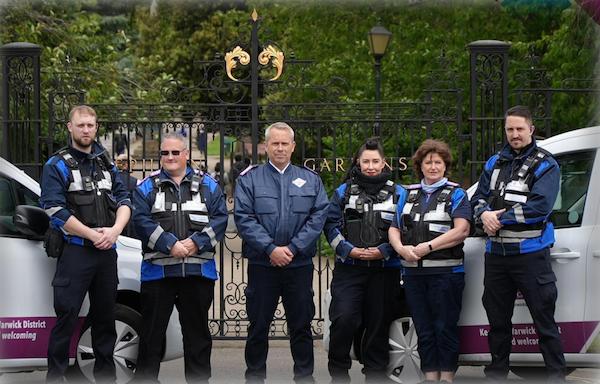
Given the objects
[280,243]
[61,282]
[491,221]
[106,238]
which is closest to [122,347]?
[61,282]

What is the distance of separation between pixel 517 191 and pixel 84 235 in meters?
2.95

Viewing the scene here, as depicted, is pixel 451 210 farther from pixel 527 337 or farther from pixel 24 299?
pixel 24 299

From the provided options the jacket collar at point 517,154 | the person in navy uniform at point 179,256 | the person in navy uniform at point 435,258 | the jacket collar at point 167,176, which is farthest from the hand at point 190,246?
the jacket collar at point 517,154

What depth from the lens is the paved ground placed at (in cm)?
845

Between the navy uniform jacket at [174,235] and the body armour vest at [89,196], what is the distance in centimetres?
19

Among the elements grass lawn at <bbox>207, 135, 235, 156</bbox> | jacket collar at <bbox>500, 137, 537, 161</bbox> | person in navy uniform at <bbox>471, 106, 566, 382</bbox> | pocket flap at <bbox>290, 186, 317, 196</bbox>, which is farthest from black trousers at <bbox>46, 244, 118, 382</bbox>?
grass lawn at <bbox>207, 135, 235, 156</bbox>

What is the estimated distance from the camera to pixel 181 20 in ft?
113

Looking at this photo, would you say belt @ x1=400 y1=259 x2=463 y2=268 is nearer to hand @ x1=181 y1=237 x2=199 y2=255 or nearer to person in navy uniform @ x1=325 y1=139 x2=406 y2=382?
person in navy uniform @ x1=325 y1=139 x2=406 y2=382

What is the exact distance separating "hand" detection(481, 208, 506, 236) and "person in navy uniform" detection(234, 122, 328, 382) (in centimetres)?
113

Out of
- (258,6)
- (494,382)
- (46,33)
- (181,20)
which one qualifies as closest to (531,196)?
(494,382)

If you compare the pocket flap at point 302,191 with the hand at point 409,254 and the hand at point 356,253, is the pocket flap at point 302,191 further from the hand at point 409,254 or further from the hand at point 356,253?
the hand at point 409,254

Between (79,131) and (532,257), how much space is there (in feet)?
10.6

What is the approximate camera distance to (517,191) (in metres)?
7.43

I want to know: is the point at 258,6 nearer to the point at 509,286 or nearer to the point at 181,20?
the point at 181,20
